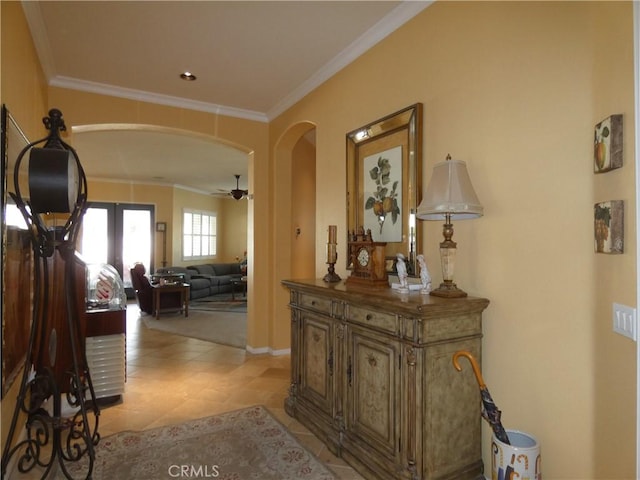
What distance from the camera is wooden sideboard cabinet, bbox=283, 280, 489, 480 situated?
6.17 feet

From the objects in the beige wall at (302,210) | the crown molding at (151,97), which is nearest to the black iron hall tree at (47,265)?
the crown molding at (151,97)

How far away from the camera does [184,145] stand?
610 cm

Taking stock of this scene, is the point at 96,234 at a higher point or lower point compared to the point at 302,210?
lower

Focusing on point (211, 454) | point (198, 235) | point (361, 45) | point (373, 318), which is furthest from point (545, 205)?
point (198, 235)

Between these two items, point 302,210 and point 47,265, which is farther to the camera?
point 302,210

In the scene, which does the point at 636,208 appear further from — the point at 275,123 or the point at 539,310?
the point at 275,123

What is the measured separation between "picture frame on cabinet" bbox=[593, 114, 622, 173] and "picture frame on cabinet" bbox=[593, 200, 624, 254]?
0.48ft

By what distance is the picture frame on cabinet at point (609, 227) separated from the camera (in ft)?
4.63

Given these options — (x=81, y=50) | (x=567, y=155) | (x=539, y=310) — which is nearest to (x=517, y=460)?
(x=539, y=310)

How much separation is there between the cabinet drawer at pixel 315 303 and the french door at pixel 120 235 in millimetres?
7658

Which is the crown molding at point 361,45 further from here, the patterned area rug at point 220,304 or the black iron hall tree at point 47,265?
the patterned area rug at point 220,304

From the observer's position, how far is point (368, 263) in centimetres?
260

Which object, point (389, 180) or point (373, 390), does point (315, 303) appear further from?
point (389, 180)

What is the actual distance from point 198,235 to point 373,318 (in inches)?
380
